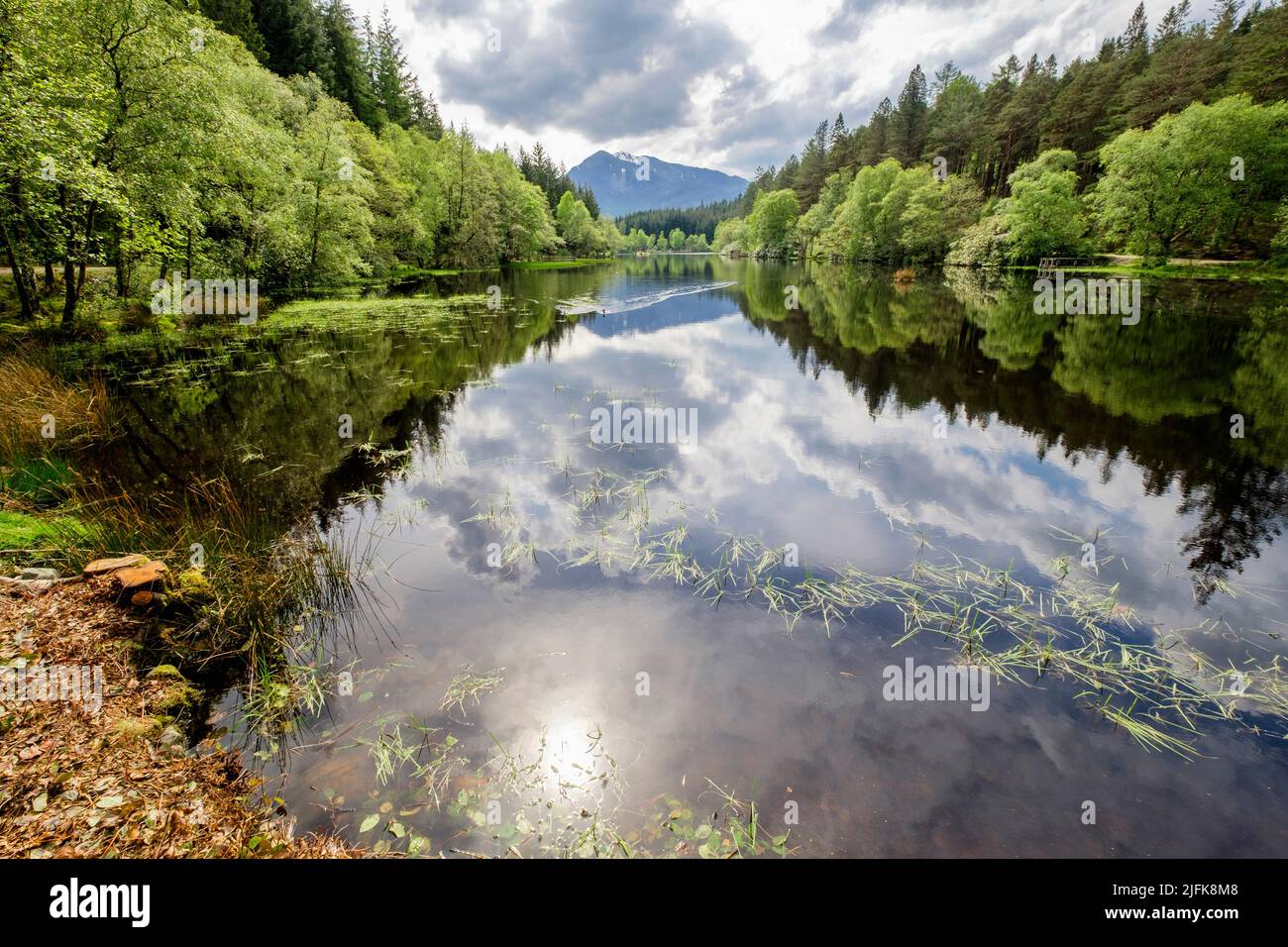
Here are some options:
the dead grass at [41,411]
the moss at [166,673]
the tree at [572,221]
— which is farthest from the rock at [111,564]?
the tree at [572,221]

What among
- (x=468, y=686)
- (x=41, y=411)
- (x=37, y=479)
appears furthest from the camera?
(x=41, y=411)

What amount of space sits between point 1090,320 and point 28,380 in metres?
48.3

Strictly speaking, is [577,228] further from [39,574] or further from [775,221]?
[39,574]

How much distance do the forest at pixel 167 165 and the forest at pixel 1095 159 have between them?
66.6m

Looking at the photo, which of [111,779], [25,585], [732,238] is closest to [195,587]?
[25,585]

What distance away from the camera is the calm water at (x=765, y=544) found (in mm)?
4957

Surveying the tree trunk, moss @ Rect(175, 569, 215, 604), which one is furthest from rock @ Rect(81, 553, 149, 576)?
the tree trunk

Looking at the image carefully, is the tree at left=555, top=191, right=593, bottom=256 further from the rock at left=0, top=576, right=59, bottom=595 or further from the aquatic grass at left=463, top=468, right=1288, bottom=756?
the rock at left=0, top=576, right=59, bottom=595

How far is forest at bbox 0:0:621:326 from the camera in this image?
17.0 meters

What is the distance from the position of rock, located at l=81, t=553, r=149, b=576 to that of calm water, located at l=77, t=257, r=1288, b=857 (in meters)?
2.72

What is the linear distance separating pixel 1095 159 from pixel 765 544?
303ft

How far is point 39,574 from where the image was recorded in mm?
6664
